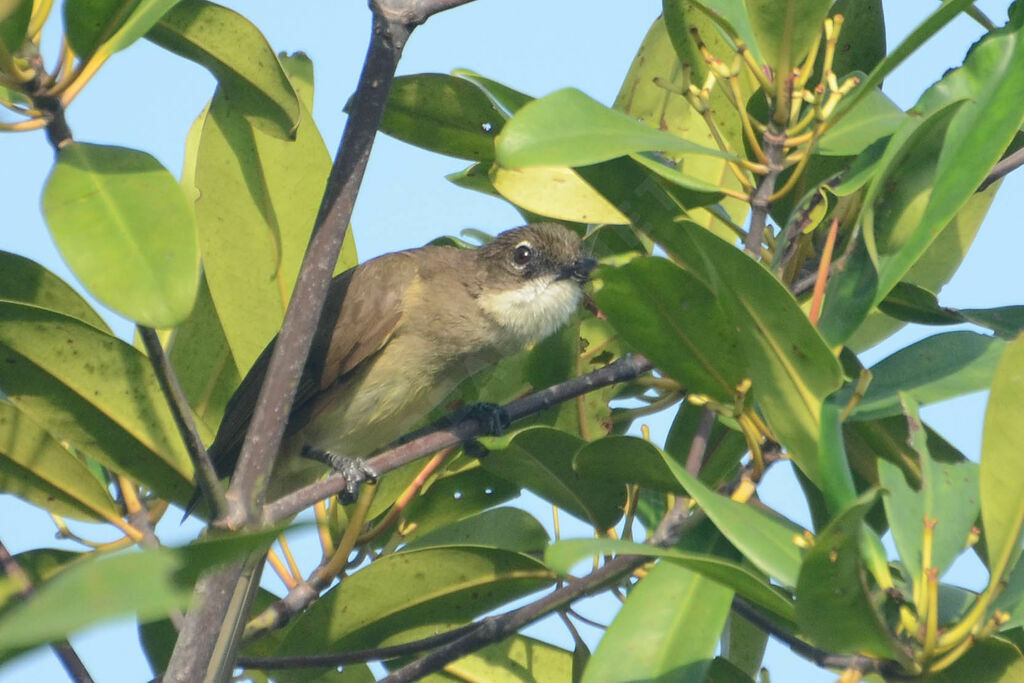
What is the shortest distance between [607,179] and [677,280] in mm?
427

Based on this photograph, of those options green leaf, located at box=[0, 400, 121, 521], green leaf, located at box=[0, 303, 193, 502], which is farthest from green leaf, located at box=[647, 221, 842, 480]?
green leaf, located at box=[0, 400, 121, 521]

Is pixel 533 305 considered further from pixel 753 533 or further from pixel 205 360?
pixel 753 533

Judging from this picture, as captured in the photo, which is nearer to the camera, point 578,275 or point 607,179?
point 607,179

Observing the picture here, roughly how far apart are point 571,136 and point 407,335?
91.8 inches

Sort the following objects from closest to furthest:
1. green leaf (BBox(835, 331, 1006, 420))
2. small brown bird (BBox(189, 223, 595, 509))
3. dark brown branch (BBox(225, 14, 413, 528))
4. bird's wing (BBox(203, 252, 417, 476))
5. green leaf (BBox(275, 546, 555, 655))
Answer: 1. green leaf (BBox(835, 331, 1006, 420))
2. dark brown branch (BBox(225, 14, 413, 528))
3. green leaf (BBox(275, 546, 555, 655))
4. small brown bird (BBox(189, 223, 595, 509))
5. bird's wing (BBox(203, 252, 417, 476))

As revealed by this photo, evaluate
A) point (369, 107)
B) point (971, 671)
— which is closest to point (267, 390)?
point (369, 107)

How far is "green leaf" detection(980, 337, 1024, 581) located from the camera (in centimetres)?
209

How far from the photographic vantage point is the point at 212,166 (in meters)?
3.53

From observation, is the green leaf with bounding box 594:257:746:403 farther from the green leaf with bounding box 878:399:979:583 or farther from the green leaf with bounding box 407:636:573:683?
the green leaf with bounding box 407:636:573:683

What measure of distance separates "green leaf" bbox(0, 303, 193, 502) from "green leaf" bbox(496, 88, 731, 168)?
52.3 inches

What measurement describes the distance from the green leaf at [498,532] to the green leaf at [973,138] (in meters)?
1.27

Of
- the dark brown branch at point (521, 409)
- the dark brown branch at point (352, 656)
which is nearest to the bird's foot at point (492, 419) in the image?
the dark brown branch at point (521, 409)

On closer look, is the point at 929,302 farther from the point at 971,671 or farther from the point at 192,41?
the point at 192,41

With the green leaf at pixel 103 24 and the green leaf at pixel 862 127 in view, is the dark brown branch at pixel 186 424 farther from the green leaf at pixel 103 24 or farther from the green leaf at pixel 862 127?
the green leaf at pixel 862 127
